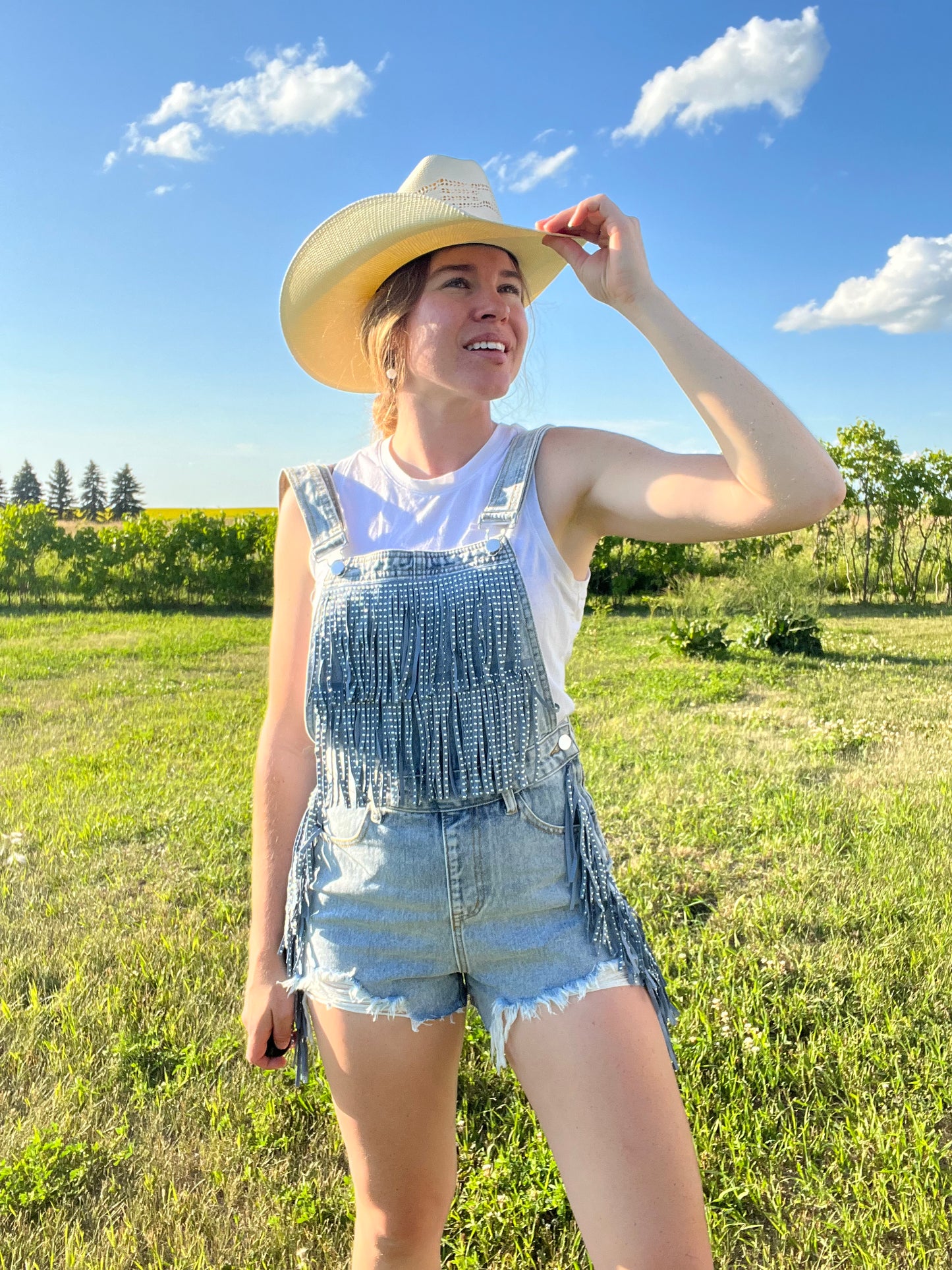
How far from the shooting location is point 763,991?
3.04m

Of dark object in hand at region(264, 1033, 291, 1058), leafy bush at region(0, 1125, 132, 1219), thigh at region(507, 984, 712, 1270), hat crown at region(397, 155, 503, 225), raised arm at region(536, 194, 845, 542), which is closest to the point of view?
thigh at region(507, 984, 712, 1270)

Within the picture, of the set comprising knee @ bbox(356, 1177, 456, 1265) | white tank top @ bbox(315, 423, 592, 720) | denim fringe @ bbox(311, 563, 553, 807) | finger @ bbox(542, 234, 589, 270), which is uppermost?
finger @ bbox(542, 234, 589, 270)

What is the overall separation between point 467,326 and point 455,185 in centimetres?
38

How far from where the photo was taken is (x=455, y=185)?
183 cm

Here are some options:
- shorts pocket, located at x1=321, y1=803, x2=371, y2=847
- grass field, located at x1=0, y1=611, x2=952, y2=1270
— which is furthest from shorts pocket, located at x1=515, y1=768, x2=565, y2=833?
grass field, located at x1=0, y1=611, x2=952, y2=1270

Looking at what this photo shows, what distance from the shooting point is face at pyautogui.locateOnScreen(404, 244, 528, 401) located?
1.64 metres

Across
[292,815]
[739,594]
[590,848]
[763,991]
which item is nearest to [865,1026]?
[763,991]

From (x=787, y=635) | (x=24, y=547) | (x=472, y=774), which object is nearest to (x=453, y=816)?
(x=472, y=774)

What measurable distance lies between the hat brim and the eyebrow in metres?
0.05

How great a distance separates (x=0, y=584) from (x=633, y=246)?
57.4ft

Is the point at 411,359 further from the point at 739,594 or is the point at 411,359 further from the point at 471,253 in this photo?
the point at 739,594

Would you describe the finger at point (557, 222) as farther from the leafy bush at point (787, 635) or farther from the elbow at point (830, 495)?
the leafy bush at point (787, 635)

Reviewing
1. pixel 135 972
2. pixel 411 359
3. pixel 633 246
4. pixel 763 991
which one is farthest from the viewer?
pixel 135 972

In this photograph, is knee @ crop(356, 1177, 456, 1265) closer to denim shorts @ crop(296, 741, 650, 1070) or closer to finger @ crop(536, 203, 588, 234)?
denim shorts @ crop(296, 741, 650, 1070)
